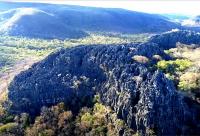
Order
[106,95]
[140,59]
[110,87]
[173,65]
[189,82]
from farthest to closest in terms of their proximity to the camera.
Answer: [173,65], [140,59], [110,87], [106,95], [189,82]

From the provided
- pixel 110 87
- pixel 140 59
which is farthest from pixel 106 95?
pixel 140 59

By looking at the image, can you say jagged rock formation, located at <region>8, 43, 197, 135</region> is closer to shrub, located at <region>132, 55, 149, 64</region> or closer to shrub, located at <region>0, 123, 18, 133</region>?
shrub, located at <region>132, 55, 149, 64</region>

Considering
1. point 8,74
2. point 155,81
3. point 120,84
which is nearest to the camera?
point 155,81

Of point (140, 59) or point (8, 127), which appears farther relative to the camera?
point (140, 59)

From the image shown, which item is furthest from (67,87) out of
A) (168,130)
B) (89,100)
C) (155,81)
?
(168,130)

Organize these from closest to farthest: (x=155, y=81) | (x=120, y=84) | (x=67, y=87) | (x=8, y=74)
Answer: (x=155, y=81) < (x=120, y=84) < (x=67, y=87) < (x=8, y=74)

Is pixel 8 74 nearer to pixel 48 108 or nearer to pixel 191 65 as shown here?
pixel 48 108

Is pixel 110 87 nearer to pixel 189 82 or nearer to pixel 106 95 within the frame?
pixel 106 95

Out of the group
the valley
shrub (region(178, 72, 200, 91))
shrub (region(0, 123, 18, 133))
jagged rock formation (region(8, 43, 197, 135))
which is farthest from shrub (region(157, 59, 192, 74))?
shrub (region(0, 123, 18, 133))

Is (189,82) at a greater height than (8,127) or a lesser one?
greater

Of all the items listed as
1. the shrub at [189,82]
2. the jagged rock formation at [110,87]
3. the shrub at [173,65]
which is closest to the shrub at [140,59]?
the jagged rock formation at [110,87]
